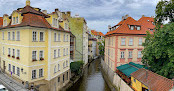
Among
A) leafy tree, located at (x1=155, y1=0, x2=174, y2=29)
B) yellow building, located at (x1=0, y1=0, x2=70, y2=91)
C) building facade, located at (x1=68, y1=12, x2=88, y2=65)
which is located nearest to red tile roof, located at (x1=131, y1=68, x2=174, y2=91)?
leafy tree, located at (x1=155, y1=0, x2=174, y2=29)

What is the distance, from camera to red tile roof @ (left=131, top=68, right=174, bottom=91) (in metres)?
11.2

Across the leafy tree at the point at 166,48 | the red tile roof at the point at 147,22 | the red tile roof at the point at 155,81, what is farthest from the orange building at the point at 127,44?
the leafy tree at the point at 166,48

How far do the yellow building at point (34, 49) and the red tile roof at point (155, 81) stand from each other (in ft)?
42.5

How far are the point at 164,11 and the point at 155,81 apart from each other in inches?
374

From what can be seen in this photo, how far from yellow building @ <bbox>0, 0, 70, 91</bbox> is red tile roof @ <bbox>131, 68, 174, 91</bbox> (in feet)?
42.5

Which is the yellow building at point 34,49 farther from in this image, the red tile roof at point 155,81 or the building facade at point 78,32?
the building facade at point 78,32

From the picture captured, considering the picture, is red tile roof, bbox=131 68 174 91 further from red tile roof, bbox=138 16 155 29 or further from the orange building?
red tile roof, bbox=138 16 155 29

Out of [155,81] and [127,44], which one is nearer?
[155,81]

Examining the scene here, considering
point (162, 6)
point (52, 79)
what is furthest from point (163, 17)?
point (52, 79)

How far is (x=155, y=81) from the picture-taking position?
1271 cm

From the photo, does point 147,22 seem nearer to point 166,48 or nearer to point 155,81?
point 166,48

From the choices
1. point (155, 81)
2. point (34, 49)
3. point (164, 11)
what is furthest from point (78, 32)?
point (155, 81)

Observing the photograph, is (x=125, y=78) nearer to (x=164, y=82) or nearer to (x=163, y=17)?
(x=164, y=82)

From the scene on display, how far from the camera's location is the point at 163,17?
1678 cm
